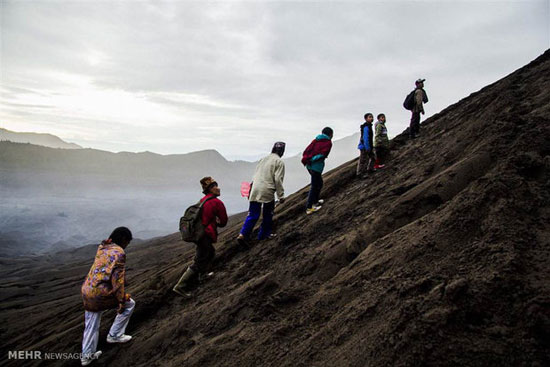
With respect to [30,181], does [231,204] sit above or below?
below

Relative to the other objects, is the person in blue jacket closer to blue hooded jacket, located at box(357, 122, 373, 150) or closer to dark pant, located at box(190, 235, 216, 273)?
blue hooded jacket, located at box(357, 122, 373, 150)

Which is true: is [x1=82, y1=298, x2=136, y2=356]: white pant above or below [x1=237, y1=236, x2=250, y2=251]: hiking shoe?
below

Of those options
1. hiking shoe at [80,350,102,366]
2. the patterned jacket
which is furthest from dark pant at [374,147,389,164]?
hiking shoe at [80,350,102,366]

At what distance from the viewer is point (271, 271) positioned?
461 cm

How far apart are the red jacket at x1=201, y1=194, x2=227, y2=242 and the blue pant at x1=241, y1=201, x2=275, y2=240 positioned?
74cm

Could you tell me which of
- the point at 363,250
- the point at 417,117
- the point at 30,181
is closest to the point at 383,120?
the point at 417,117

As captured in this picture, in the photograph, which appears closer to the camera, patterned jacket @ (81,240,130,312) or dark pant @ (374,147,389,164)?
patterned jacket @ (81,240,130,312)

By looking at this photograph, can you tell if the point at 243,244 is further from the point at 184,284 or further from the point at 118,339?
the point at 118,339

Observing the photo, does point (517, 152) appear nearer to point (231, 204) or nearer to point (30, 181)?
point (30, 181)

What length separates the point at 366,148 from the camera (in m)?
7.45

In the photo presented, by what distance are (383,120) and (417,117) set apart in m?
2.16

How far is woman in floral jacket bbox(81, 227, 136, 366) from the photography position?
3785 mm

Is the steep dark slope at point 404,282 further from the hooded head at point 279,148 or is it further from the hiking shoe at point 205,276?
the hooded head at point 279,148

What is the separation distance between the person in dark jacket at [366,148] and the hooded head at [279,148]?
2.56 metres
